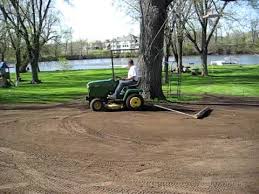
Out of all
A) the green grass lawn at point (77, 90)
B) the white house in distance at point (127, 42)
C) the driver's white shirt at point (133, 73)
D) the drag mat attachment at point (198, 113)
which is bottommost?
the green grass lawn at point (77, 90)

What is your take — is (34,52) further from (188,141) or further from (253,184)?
(253,184)

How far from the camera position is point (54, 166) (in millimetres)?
8203

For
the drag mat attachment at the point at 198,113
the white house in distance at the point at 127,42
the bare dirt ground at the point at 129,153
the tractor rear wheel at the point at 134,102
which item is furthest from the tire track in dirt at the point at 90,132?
the white house in distance at the point at 127,42

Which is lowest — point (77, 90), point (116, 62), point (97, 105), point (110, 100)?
point (77, 90)

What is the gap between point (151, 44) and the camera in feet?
61.6

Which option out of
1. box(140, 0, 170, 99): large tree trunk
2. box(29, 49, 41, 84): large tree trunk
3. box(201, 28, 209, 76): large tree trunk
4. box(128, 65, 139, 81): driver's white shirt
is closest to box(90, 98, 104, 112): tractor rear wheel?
box(128, 65, 139, 81): driver's white shirt

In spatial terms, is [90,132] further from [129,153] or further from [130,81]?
[130,81]

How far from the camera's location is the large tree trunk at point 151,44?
18703 mm

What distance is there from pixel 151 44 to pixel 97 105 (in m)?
4.22

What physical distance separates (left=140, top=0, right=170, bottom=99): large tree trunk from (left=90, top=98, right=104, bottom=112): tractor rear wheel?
10.8 feet

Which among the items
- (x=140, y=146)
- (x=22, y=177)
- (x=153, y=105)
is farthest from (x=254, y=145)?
(x=153, y=105)

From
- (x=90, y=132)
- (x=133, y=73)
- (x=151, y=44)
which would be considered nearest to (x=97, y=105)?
(x=133, y=73)

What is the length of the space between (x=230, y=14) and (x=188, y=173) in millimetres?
34248

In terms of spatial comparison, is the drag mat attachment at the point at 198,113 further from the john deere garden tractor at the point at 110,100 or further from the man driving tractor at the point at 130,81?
the man driving tractor at the point at 130,81
